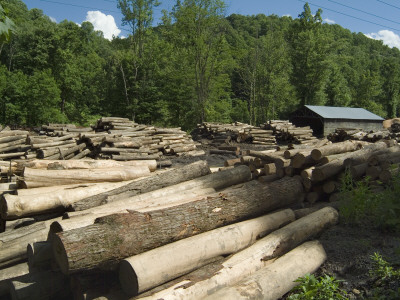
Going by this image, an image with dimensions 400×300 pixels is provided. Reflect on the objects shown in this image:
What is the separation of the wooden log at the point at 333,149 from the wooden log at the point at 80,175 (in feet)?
11.6

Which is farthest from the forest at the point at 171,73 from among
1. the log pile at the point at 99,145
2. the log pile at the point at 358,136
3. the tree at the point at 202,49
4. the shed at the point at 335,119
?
the log pile at the point at 99,145

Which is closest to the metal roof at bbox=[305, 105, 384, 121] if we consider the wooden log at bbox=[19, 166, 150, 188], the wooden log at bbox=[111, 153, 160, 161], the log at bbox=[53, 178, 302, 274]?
the wooden log at bbox=[111, 153, 160, 161]

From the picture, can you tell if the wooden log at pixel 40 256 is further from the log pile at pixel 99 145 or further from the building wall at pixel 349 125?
the building wall at pixel 349 125

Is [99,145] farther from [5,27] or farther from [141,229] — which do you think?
[141,229]

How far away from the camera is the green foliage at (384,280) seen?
3.52 metres

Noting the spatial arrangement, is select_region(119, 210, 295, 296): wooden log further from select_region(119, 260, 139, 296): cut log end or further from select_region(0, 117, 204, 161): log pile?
select_region(0, 117, 204, 161): log pile

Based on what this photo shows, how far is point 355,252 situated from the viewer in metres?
4.53

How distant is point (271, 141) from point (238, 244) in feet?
59.7

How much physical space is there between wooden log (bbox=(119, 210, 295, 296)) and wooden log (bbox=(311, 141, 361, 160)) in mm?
2771

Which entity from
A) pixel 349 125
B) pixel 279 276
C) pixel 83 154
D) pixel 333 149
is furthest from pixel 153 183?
pixel 349 125

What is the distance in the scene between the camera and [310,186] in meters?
6.66

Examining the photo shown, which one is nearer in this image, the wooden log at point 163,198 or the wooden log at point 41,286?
the wooden log at point 41,286

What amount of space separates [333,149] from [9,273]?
22.6 feet

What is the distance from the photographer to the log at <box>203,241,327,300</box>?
3.42m
